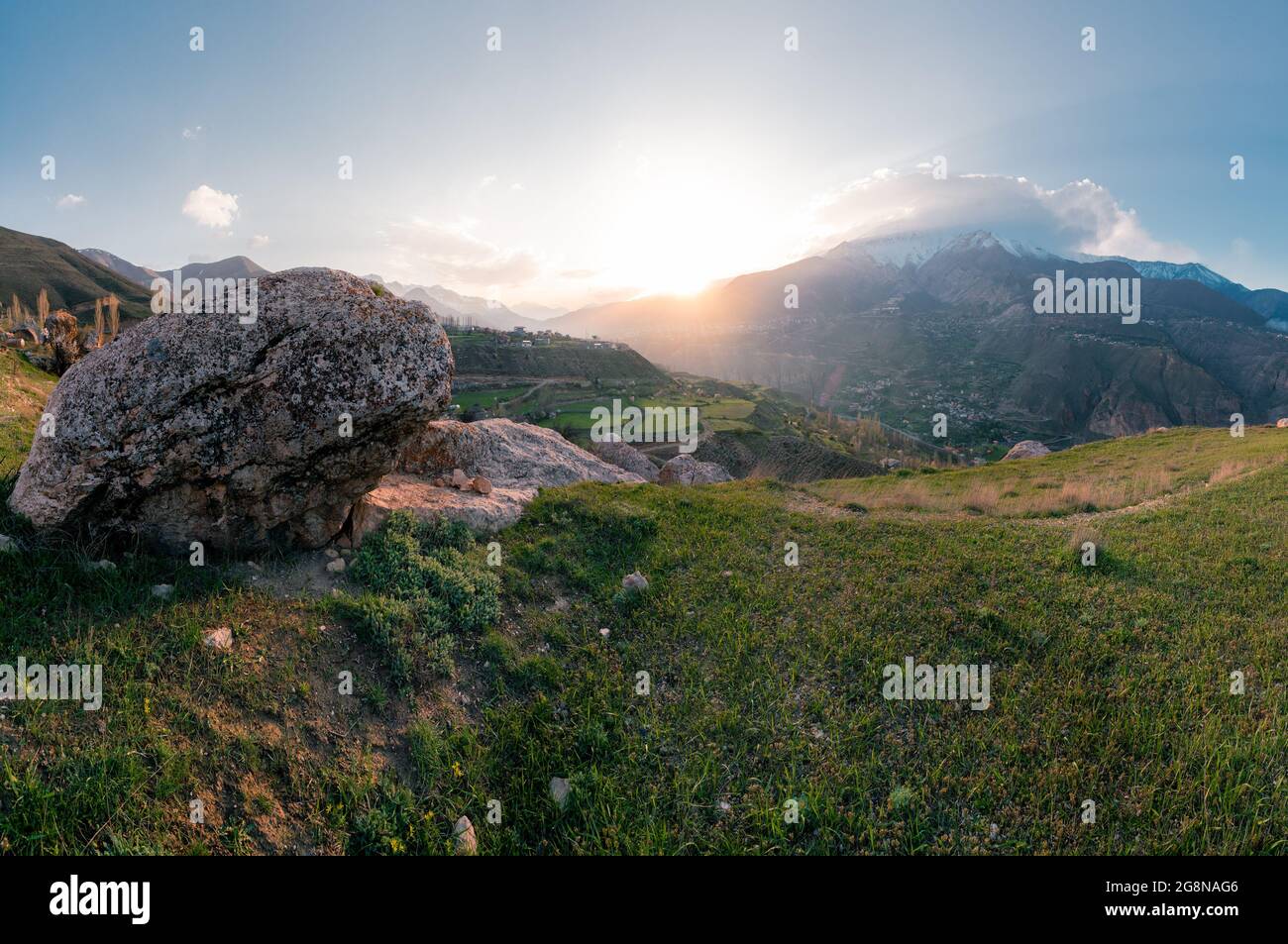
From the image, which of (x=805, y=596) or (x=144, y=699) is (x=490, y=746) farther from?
(x=805, y=596)

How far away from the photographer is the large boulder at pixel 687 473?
28672 mm

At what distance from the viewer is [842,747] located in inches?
241

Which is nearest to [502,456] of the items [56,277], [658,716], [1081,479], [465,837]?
[658,716]

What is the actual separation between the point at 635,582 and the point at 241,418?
6.79 metres

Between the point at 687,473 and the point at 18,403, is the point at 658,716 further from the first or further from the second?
the point at 687,473

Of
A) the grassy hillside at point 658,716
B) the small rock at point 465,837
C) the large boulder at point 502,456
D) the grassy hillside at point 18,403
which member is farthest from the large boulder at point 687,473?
the small rock at point 465,837

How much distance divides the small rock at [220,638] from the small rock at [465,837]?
3446mm

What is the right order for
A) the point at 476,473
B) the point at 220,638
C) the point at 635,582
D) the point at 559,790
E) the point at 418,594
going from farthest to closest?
1. the point at 476,473
2. the point at 635,582
3. the point at 418,594
4. the point at 220,638
5. the point at 559,790

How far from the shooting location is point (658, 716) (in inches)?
267

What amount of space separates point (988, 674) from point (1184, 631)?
3.59 meters

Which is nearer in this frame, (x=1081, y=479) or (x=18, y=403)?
(x=18, y=403)

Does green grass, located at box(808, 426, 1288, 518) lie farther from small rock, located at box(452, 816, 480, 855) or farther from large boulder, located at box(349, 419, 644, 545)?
small rock, located at box(452, 816, 480, 855)
